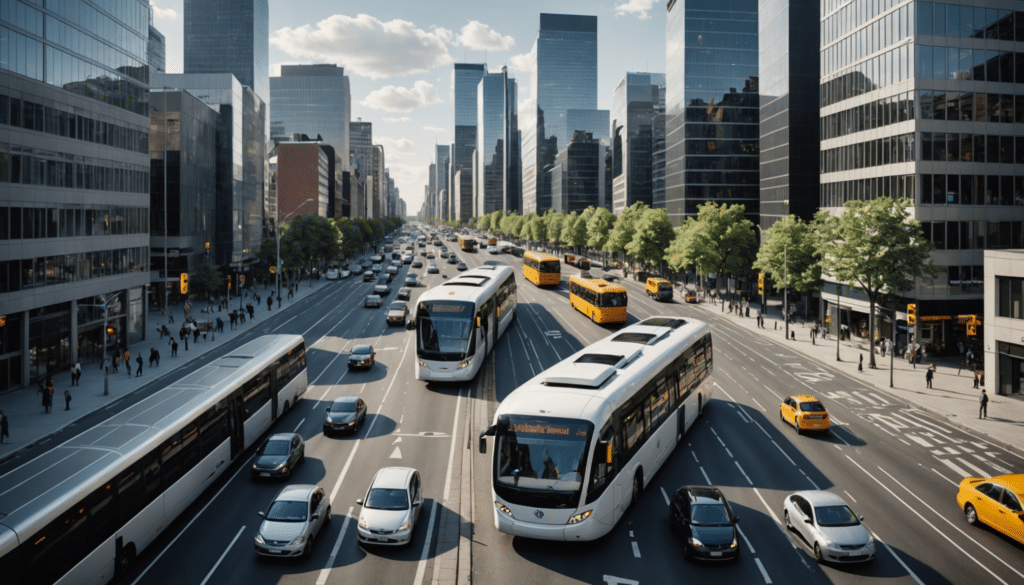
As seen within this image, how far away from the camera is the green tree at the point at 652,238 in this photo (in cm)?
9256

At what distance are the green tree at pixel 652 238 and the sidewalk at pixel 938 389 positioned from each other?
34.7 metres

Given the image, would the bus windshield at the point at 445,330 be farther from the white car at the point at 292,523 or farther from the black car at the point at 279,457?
the white car at the point at 292,523

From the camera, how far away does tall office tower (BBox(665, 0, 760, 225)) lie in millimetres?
112000

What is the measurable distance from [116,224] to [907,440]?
55.2 meters

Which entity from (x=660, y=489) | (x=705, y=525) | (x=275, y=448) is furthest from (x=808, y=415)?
(x=275, y=448)

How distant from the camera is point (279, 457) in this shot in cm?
2339

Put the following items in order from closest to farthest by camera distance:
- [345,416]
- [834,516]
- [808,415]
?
[834,516]
[345,416]
[808,415]

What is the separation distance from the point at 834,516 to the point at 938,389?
89.4 feet

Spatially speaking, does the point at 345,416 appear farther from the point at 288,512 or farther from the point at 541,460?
the point at 541,460

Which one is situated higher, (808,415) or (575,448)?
(575,448)

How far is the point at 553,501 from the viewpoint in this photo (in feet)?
55.4

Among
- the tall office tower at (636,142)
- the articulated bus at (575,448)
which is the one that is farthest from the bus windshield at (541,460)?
the tall office tower at (636,142)

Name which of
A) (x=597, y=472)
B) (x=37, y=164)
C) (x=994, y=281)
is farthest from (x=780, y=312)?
(x=37, y=164)

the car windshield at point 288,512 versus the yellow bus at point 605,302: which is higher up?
the yellow bus at point 605,302
